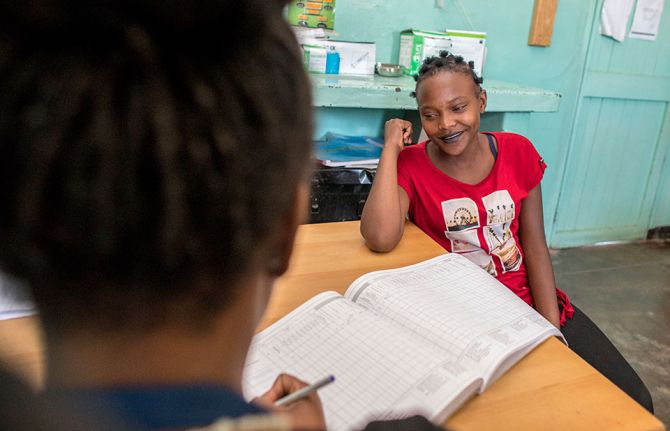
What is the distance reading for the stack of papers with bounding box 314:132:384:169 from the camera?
1.89 m

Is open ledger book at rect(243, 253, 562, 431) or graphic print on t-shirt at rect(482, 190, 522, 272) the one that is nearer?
open ledger book at rect(243, 253, 562, 431)

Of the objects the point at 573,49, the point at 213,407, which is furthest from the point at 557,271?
the point at 213,407

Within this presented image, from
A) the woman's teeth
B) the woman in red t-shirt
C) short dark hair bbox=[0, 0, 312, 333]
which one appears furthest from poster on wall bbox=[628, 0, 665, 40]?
short dark hair bbox=[0, 0, 312, 333]

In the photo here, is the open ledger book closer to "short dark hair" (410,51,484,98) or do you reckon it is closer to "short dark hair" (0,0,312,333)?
"short dark hair" (0,0,312,333)

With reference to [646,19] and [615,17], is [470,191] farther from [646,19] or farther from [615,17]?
[646,19]

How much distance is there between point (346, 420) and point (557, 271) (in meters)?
2.41

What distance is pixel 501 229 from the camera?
130cm

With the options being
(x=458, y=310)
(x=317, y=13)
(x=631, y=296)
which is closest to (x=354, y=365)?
(x=458, y=310)

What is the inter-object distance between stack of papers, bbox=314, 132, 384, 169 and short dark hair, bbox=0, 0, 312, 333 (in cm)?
143

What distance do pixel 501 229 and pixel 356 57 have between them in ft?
3.39

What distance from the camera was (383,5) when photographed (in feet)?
7.21

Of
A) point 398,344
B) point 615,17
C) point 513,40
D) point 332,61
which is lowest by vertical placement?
point 398,344

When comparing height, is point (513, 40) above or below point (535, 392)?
above

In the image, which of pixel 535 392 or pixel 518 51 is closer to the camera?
pixel 535 392
